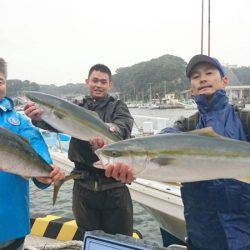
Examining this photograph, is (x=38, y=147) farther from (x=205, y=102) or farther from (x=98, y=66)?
(x=98, y=66)

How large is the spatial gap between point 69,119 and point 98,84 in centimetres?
91

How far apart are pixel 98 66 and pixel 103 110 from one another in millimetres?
585

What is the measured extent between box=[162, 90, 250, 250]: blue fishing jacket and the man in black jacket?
1.68 meters

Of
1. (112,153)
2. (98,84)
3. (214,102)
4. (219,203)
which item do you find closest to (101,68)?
(98,84)

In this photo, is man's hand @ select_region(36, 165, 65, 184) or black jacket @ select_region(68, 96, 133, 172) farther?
black jacket @ select_region(68, 96, 133, 172)

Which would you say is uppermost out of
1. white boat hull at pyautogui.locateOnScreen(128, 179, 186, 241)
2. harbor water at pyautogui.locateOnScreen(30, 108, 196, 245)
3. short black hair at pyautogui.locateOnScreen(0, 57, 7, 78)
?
short black hair at pyautogui.locateOnScreen(0, 57, 7, 78)

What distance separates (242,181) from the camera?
2.91 metres

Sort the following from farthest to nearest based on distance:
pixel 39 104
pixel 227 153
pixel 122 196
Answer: pixel 122 196
pixel 39 104
pixel 227 153

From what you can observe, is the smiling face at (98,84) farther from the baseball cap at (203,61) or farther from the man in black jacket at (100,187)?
the baseball cap at (203,61)

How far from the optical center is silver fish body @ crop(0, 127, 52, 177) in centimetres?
297

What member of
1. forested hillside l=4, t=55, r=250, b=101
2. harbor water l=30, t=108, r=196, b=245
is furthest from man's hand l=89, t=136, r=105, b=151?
forested hillside l=4, t=55, r=250, b=101

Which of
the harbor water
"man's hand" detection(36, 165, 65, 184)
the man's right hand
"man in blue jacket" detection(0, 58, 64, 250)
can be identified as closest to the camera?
"man's hand" detection(36, 165, 65, 184)

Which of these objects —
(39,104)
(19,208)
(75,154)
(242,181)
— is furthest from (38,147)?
(242,181)

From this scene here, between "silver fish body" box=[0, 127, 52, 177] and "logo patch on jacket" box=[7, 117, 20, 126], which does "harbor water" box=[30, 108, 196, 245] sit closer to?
"logo patch on jacket" box=[7, 117, 20, 126]
